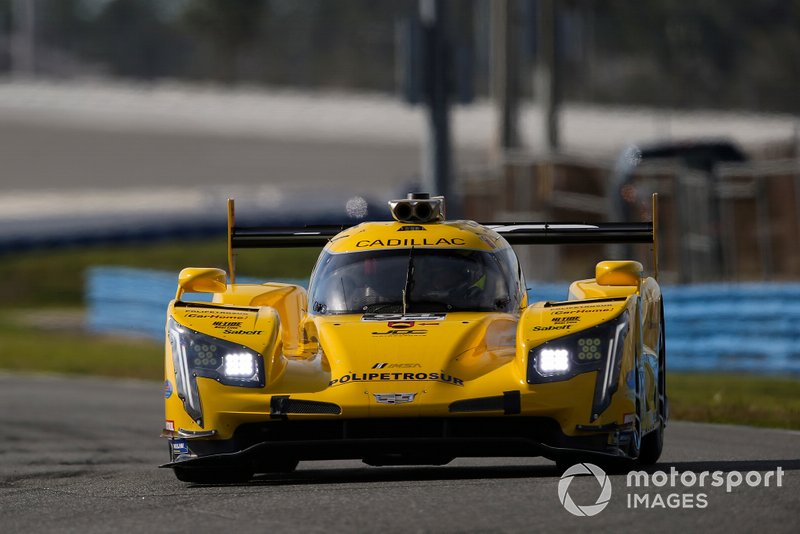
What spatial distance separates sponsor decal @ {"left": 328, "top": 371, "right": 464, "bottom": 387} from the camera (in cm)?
881

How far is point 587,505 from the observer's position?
25.1 feet

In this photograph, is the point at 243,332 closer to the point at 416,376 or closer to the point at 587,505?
the point at 416,376

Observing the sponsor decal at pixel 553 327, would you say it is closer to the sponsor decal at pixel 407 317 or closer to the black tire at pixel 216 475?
the sponsor decal at pixel 407 317

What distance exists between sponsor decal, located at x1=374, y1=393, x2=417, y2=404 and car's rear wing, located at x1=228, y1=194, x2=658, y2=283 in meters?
2.63

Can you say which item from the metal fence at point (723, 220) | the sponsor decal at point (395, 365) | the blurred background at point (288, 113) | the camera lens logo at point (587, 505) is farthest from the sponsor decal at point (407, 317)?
the blurred background at point (288, 113)

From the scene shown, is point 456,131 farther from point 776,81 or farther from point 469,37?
point 776,81

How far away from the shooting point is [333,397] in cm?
879

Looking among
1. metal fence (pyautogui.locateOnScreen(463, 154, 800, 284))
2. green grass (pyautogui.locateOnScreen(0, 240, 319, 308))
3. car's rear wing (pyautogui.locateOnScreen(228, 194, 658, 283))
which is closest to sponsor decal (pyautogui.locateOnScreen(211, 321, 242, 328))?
car's rear wing (pyautogui.locateOnScreen(228, 194, 658, 283))

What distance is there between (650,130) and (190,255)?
489 inches

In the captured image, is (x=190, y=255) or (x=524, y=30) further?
(x=190, y=255)

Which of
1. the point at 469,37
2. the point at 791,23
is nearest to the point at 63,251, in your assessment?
the point at 469,37

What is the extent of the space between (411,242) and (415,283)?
1.26ft

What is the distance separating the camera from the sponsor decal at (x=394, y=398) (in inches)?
343
